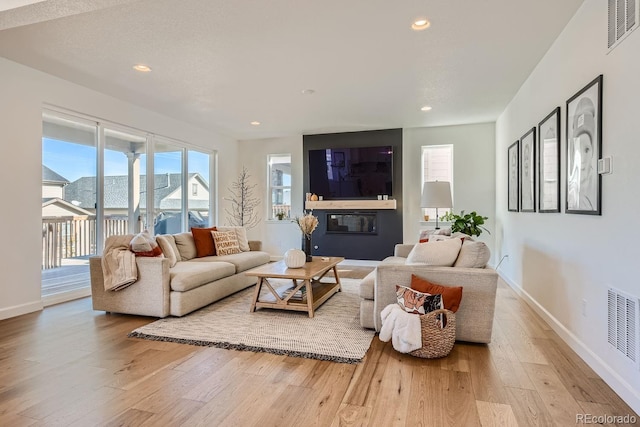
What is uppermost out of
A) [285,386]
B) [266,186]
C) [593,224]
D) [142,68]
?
[142,68]

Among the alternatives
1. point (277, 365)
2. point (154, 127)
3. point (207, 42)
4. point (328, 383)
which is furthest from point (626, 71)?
point (154, 127)

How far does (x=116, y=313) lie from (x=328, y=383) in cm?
274

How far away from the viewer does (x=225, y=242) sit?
511cm

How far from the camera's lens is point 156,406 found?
197 centimetres

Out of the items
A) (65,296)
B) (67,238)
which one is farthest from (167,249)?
(65,296)

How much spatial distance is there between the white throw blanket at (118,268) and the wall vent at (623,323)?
155 inches

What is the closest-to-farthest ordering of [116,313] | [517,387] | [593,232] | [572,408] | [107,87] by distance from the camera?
1. [572,408]
2. [517,387]
3. [593,232]
4. [116,313]
5. [107,87]

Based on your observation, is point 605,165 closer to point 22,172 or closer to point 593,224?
point 593,224

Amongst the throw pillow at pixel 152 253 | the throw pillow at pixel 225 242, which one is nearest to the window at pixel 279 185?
the throw pillow at pixel 225 242

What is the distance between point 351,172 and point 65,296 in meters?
4.82

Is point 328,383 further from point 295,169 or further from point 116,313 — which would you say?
point 295,169

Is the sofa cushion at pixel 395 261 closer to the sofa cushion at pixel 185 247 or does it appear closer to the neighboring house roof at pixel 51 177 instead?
the sofa cushion at pixel 185 247

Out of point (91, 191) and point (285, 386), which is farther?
point (91, 191)

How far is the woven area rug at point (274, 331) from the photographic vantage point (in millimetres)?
2746
